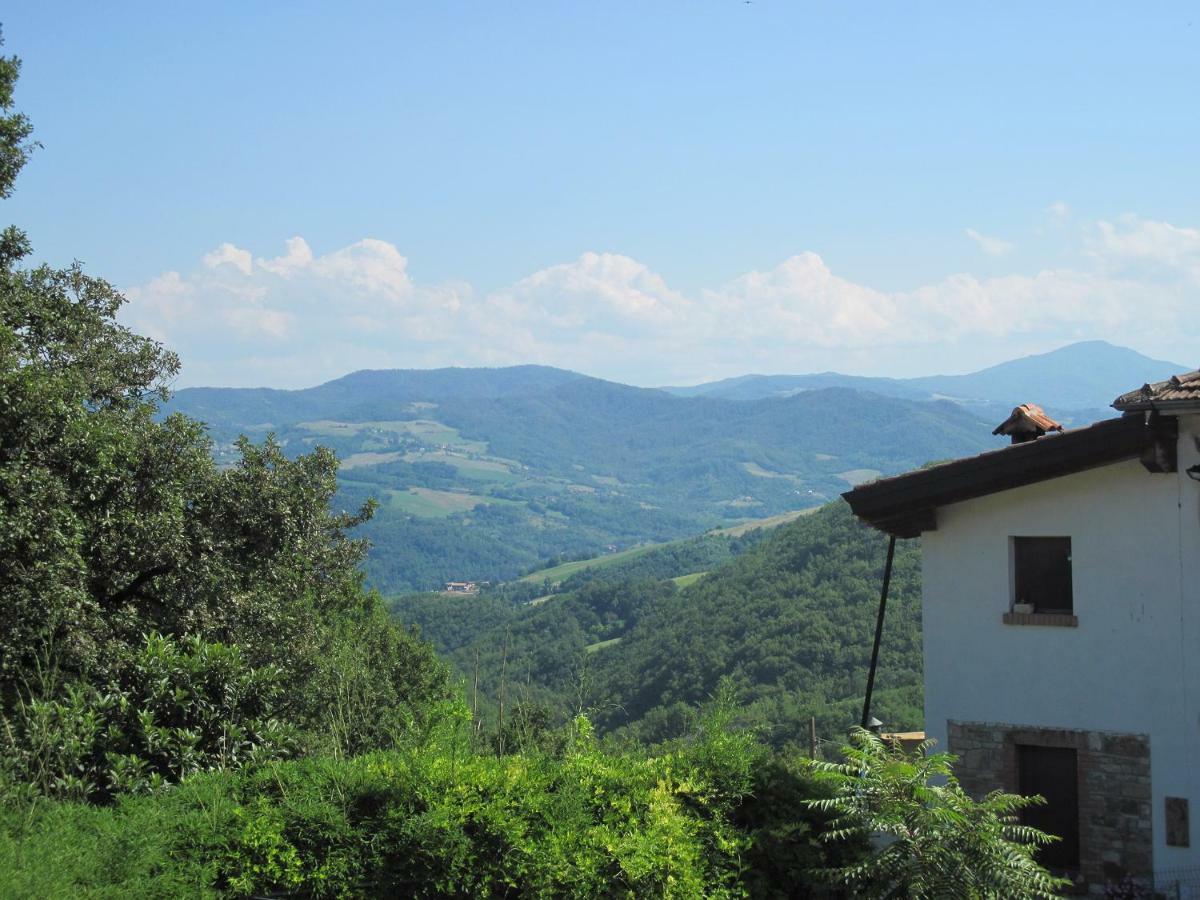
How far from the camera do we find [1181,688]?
36.7 feet

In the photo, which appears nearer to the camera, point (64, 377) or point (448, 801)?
point (448, 801)

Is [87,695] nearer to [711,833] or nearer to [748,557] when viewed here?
[711,833]

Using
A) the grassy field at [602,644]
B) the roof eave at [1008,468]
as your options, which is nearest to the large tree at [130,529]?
the roof eave at [1008,468]

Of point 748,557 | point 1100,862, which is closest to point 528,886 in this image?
point 1100,862

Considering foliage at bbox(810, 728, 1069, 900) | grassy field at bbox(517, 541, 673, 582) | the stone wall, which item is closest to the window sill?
the stone wall

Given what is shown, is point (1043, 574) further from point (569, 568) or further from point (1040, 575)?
point (569, 568)

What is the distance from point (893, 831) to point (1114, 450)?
5644mm

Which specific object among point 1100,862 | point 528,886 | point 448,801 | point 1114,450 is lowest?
point 1100,862

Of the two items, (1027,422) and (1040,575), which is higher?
(1027,422)

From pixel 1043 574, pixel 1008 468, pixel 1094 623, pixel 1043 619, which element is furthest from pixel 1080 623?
pixel 1008 468

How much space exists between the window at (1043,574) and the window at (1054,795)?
1484 millimetres

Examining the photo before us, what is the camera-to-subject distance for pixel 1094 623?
11.6m

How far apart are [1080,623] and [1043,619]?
1.19 feet

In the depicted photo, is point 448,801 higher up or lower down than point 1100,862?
higher up
